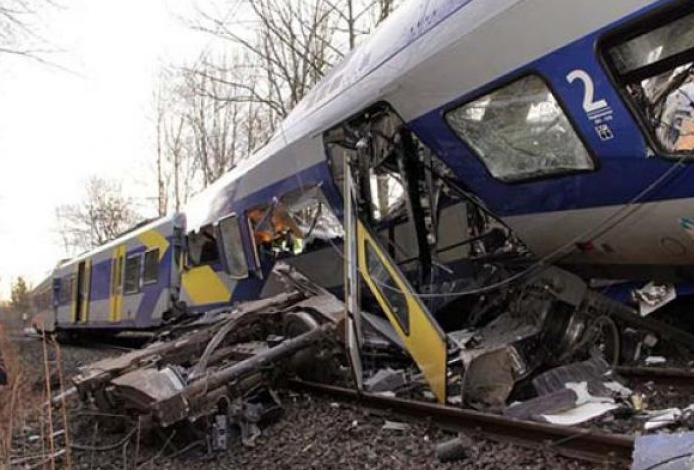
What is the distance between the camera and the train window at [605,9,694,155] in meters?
3.89

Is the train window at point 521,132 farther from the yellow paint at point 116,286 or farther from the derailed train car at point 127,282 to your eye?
the yellow paint at point 116,286

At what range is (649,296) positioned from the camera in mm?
5441

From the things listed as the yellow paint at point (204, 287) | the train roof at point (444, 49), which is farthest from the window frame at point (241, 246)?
the train roof at point (444, 49)

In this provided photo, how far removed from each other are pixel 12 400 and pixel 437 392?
289 centimetres

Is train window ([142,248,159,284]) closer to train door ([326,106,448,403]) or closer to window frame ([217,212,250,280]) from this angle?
window frame ([217,212,250,280])

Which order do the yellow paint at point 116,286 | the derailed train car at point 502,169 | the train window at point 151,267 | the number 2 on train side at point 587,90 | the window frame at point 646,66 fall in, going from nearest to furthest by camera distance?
the window frame at point 646,66 < the derailed train car at point 502,169 < the number 2 on train side at point 587,90 < the train window at point 151,267 < the yellow paint at point 116,286

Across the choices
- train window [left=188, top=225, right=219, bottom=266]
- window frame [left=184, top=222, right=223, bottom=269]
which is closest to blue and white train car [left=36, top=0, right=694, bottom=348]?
window frame [left=184, top=222, right=223, bottom=269]

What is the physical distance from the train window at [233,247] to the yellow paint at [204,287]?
47 centimetres

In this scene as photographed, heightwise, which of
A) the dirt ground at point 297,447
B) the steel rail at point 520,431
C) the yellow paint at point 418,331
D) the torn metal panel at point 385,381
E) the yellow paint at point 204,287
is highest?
the yellow paint at point 204,287

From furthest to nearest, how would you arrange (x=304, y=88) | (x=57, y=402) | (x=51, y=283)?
(x=51, y=283) → (x=304, y=88) → (x=57, y=402)

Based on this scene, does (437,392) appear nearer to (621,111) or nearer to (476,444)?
(476,444)

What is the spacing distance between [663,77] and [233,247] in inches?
269

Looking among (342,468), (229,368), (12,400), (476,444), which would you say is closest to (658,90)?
(476,444)

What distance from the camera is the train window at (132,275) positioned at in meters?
14.1
